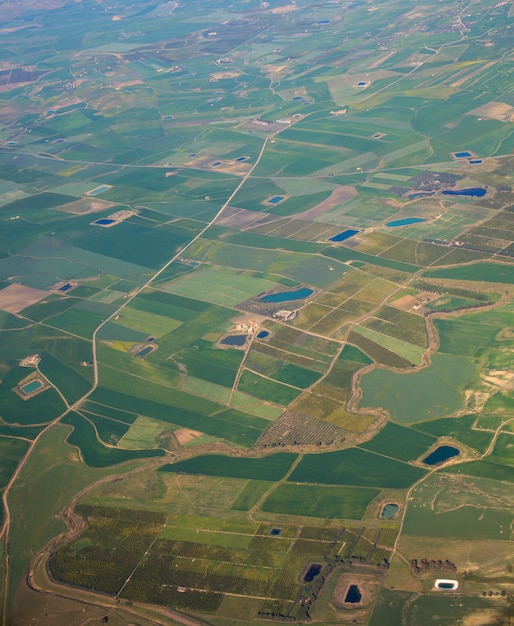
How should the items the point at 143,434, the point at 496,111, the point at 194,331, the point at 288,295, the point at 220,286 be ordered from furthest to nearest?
the point at 496,111 < the point at 220,286 < the point at 288,295 < the point at 194,331 < the point at 143,434

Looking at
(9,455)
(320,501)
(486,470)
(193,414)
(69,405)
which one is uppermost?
(9,455)

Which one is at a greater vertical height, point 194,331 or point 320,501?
point 194,331

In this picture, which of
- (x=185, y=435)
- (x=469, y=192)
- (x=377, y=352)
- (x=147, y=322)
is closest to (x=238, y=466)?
(x=185, y=435)

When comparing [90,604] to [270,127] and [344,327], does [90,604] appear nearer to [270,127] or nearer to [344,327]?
[344,327]

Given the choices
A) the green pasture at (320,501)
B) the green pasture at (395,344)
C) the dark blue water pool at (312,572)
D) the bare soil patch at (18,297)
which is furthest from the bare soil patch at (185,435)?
the bare soil patch at (18,297)

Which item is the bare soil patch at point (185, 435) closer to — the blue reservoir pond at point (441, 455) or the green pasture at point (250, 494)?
the green pasture at point (250, 494)

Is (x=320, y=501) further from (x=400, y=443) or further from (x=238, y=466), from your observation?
(x=400, y=443)

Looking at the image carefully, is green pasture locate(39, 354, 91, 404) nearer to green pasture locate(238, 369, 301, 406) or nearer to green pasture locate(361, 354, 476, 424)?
green pasture locate(238, 369, 301, 406)

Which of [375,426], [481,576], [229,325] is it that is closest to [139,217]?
[229,325]
